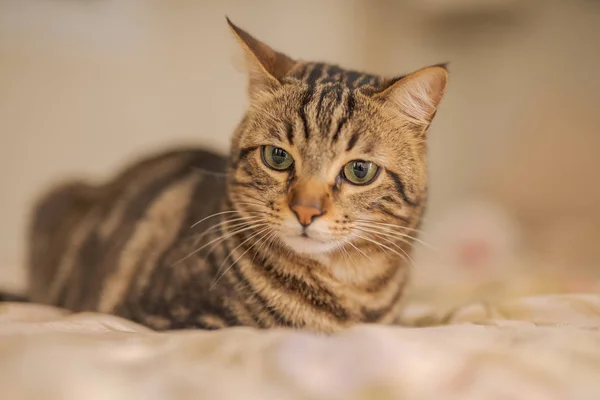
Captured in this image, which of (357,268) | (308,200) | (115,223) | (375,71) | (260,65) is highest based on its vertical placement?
(375,71)

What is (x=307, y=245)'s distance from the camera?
787 mm

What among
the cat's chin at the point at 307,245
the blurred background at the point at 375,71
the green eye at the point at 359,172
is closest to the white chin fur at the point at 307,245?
the cat's chin at the point at 307,245

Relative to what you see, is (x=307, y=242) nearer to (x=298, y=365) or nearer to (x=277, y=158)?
(x=277, y=158)

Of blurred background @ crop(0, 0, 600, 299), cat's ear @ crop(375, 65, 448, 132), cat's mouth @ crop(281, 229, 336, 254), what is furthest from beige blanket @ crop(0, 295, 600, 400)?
blurred background @ crop(0, 0, 600, 299)

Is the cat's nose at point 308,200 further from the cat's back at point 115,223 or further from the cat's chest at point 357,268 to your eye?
the cat's back at point 115,223

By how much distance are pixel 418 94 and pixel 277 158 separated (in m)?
0.24

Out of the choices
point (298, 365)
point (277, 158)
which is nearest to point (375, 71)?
point (277, 158)

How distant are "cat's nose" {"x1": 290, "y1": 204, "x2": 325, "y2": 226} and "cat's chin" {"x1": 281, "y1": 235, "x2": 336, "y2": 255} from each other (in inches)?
1.3

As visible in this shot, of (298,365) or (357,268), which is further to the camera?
(357,268)

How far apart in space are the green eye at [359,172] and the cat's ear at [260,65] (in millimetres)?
188

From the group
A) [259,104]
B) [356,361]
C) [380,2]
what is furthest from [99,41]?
[356,361]

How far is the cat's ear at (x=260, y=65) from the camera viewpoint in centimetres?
84

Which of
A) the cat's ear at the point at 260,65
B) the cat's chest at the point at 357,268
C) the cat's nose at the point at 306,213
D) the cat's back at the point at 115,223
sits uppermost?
the cat's ear at the point at 260,65

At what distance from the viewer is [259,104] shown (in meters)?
0.89
